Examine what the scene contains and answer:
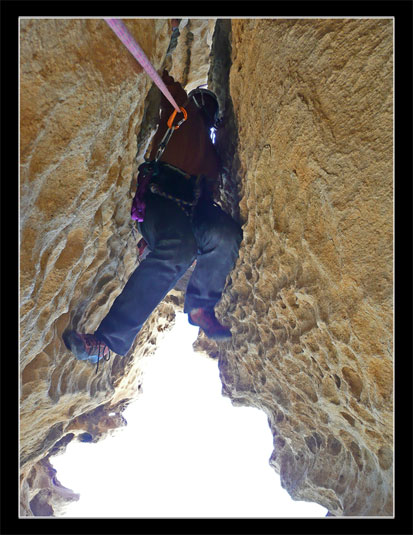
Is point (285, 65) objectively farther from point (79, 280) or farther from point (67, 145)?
point (79, 280)

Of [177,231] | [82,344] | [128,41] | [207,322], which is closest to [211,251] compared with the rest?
[177,231]

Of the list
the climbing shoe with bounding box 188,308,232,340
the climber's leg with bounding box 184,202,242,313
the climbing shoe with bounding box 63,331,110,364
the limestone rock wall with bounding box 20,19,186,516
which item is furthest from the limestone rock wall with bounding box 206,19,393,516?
the climbing shoe with bounding box 63,331,110,364

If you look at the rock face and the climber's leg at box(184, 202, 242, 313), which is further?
the climber's leg at box(184, 202, 242, 313)

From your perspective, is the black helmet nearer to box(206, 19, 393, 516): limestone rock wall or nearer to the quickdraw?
box(206, 19, 393, 516): limestone rock wall

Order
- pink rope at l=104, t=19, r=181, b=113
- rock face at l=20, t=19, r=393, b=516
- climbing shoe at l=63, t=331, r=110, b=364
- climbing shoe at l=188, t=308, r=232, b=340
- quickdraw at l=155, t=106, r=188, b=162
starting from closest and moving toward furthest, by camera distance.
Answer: pink rope at l=104, t=19, r=181, b=113 < rock face at l=20, t=19, r=393, b=516 < quickdraw at l=155, t=106, r=188, b=162 < climbing shoe at l=63, t=331, r=110, b=364 < climbing shoe at l=188, t=308, r=232, b=340

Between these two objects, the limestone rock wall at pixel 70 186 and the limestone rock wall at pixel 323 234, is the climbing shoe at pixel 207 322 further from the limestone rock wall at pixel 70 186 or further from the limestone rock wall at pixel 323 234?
the limestone rock wall at pixel 70 186

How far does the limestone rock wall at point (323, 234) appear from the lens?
1.17 m

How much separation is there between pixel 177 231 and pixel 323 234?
28.6 inches

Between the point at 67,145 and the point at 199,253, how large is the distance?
104cm

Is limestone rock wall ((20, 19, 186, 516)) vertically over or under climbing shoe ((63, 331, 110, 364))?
over

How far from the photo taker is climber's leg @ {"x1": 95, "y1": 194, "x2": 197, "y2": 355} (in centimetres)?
187

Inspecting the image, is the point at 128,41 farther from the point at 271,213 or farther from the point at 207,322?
the point at 207,322

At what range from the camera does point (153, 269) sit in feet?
6.19

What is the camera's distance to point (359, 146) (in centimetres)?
120
